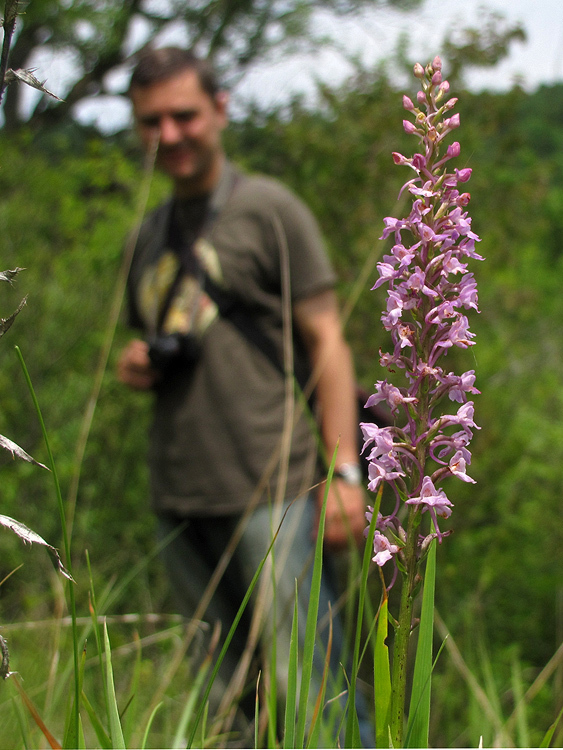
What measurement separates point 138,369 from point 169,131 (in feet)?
3.09

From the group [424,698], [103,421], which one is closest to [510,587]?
[103,421]

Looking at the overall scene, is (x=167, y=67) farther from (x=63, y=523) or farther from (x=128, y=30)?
(x=128, y=30)

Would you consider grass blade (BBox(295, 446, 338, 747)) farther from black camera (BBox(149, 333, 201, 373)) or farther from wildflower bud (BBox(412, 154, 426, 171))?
black camera (BBox(149, 333, 201, 373))

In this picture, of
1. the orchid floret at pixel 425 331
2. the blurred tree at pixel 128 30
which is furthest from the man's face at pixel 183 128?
the blurred tree at pixel 128 30

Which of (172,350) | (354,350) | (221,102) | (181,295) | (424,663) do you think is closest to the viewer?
(424,663)

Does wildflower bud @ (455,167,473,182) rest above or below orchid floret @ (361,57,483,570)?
above

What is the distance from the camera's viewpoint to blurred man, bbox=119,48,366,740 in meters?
2.76

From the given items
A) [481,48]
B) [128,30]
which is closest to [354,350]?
[481,48]

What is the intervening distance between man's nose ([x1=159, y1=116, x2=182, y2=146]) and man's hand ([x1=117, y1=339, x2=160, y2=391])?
80 cm

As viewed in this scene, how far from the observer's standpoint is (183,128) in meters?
2.98

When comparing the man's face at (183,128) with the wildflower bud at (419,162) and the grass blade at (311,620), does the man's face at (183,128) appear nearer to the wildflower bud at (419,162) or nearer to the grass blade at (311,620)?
the wildflower bud at (419,162)

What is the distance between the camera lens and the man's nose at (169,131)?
2902mm

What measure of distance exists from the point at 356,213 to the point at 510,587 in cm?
342

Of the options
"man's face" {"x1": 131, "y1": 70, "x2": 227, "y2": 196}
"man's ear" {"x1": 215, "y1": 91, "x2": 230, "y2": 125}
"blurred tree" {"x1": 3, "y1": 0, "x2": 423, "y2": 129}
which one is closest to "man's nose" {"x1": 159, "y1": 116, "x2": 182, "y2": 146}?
"man's face" {"x1": 131, "y1": 70, "x2": 227, "y2": 196}
